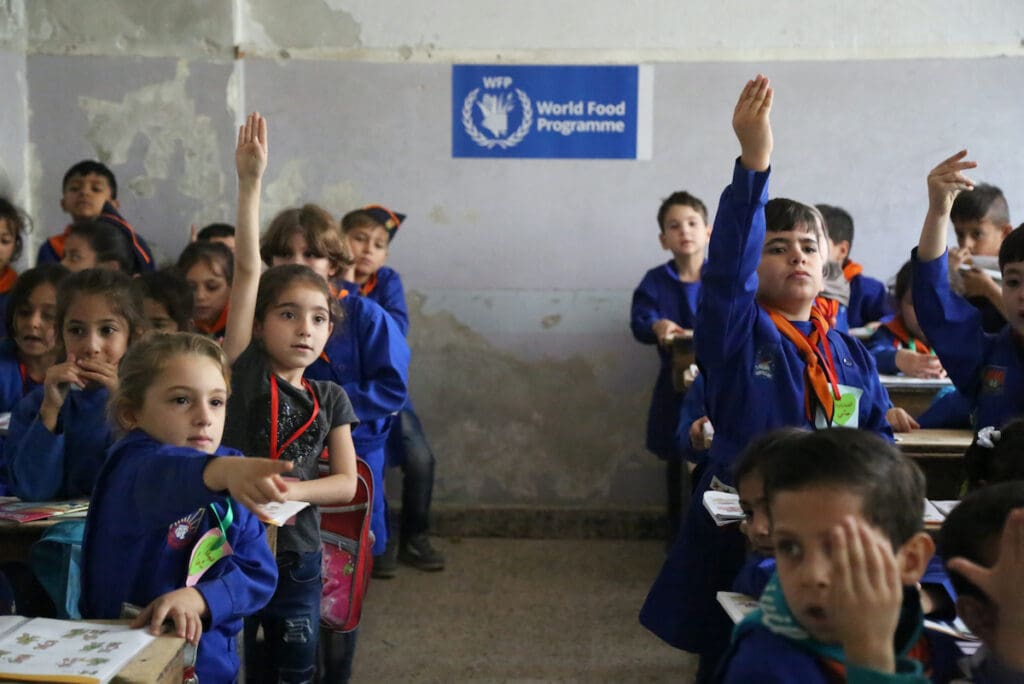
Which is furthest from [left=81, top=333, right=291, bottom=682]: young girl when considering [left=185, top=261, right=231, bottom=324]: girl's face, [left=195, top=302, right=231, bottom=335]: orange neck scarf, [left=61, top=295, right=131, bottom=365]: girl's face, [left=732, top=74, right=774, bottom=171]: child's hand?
[left=185, top=261, right=231, bottom=324]: girl's face

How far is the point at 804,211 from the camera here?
239 cm

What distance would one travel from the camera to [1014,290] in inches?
95.6

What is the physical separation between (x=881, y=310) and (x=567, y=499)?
1681 mm

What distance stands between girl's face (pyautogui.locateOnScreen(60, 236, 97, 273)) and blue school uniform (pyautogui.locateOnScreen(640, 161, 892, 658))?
8.88ft

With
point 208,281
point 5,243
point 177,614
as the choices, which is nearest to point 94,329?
point 177,614

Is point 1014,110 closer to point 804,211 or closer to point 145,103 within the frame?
point 804,211

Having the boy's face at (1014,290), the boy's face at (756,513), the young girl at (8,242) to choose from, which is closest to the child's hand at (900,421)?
the boy's face at (1014,290)

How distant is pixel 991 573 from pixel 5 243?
392 cm

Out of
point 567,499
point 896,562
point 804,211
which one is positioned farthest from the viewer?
point 567,499

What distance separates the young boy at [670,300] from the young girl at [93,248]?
2.14 meters

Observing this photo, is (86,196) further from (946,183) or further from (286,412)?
(946,183)

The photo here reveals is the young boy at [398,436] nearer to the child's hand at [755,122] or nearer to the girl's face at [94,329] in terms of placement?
the girl's face at [94,329]

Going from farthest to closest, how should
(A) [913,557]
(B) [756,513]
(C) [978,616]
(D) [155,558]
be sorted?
(D) [155,558]
(B) [756,513]
(C) [978,616]
(A) [913,557]

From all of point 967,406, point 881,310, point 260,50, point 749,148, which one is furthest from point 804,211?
point 260,50
